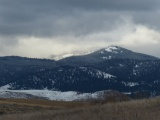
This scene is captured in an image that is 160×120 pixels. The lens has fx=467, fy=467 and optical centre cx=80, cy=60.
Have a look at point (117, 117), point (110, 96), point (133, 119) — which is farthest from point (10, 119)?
point (110, 96)

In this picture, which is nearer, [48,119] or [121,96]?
[48,119]

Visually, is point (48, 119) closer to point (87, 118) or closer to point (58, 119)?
point (58, 119)

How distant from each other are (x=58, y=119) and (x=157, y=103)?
20.5ft

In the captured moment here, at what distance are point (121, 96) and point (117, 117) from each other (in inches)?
1030

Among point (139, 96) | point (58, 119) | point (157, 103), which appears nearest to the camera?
point (58, 119)

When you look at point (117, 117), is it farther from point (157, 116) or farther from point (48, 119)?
point (48, 119)

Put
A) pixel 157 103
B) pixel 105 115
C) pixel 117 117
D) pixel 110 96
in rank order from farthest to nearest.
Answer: pixel 110 96
pixel 157 103
pixel 105 115
pixel 117 117

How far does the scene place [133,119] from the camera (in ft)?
65.5

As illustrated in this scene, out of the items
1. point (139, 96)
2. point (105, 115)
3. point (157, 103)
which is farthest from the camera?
point (139, 96)

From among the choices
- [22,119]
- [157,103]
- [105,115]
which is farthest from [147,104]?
[22,119]

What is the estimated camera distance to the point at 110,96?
46.2m

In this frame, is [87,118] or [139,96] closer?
[87,118]

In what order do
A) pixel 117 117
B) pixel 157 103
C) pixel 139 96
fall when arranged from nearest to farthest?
pixel 117 117
pixel 157 103
pixel 139 96

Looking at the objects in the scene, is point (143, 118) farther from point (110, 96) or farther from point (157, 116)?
point (110, 96)
